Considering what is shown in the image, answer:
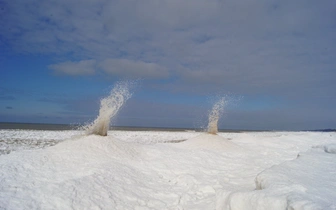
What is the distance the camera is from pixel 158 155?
9.62 metres

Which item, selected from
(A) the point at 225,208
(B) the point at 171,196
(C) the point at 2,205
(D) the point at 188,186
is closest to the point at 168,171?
(D) the point at 188,186

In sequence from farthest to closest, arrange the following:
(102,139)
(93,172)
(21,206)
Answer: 1. (102,139)
2. (93,172)
3. (21,206)

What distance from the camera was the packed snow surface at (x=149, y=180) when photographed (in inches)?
154

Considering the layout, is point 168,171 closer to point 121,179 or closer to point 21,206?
point 121,179

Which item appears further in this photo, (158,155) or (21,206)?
(158,155)

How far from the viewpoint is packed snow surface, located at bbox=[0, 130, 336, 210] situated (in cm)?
390

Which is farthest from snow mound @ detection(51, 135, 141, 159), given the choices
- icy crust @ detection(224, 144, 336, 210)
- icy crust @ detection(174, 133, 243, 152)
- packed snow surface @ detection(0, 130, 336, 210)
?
icy crust @ detection(224, 144, 336, 210)

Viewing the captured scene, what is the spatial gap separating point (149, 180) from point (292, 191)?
413 cm

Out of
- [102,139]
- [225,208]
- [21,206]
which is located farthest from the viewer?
[102,139]

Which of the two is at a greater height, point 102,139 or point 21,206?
point 102,139

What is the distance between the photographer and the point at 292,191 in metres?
3.66

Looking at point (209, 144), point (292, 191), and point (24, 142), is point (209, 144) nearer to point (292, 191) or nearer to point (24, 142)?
point (292, 191)

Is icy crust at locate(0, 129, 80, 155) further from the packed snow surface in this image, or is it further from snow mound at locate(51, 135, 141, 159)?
the packed snow surface

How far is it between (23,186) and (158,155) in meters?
5.07
